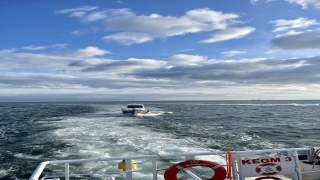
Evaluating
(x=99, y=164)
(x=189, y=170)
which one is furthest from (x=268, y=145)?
(x=189, y=170)

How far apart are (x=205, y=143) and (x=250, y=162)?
1459cm

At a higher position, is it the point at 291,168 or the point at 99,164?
the point at 291,168

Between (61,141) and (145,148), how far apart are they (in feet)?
21.7

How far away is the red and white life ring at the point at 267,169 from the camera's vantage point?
214 inches

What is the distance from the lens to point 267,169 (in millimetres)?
5453

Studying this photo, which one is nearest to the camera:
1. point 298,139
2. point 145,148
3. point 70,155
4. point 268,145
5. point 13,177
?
point 13,177

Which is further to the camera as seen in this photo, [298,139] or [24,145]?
[298,139]

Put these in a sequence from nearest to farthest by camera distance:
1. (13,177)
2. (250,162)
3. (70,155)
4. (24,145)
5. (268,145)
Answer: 1. (250,162)
2. (13,177)
3. (70,155)
4. (24,145)
5. (268,145)

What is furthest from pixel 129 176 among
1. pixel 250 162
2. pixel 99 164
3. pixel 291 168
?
pixel 99 164

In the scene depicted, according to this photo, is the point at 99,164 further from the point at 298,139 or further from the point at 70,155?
the point at 298,139

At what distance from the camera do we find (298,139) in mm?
23938

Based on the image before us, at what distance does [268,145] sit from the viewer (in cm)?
2016

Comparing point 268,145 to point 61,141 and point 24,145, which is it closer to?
point 61,141

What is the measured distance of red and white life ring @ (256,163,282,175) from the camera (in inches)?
214
